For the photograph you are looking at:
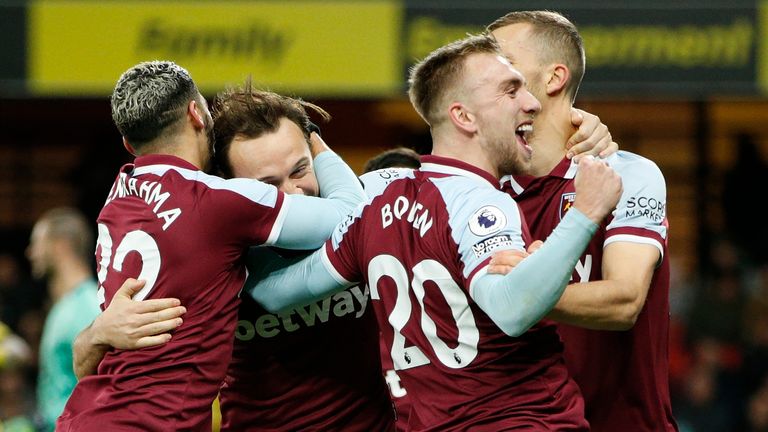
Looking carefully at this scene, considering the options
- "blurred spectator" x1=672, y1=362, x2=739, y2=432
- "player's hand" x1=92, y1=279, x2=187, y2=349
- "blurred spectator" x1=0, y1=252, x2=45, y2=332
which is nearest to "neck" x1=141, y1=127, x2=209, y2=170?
"player's hand" x1=92, y1=279, x2=187, y2=349

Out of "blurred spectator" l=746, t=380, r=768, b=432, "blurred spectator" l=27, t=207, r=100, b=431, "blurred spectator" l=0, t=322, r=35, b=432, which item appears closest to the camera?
"blurred spectator" l=27, t=207, r=100, b=431

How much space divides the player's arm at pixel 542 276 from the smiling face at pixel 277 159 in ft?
2.96

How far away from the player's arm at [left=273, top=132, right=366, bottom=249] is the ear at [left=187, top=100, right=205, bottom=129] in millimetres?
349

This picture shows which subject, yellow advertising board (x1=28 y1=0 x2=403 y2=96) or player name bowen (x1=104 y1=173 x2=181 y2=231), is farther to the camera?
yellow advertising board (x1=28 y1=0 x2=403 y2=96)

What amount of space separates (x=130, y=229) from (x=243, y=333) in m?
0.52

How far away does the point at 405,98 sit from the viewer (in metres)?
9.55

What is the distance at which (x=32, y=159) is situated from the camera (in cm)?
1109

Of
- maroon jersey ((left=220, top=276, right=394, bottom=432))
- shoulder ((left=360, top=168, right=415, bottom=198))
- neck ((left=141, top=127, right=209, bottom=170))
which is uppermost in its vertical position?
neck ((left=141, top=127, right=209, bottom=170))

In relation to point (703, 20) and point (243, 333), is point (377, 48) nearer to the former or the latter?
point (703, 20)

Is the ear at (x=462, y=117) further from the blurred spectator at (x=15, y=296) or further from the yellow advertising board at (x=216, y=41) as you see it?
the blurred spectator at (x=15, y=296)

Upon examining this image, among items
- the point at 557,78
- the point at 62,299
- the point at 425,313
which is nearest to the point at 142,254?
the point at 425,313

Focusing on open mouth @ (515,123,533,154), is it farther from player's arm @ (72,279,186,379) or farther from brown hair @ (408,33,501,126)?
player's arm @ (72,279,186,379)

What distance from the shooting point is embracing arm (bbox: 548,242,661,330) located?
10.1 ft

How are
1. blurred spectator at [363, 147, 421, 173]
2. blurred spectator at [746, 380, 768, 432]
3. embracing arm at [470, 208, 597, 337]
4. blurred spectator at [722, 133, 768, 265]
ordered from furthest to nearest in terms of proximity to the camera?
blurred spectator at [722, 133, 768, 265]
blurred spectator at [746, 380, 768, 432]
blurred spectator at [363, 147, 421, 173]
embracing arm at [470, 208, 597, 337]
